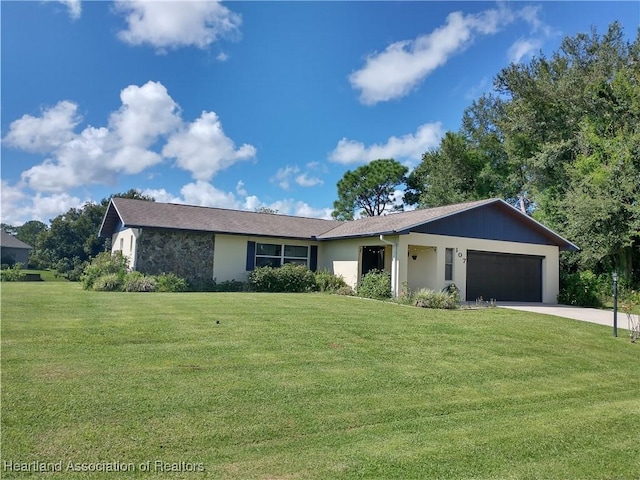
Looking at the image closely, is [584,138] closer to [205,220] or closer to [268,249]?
[268,249]

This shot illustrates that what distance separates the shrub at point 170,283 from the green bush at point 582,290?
16772 mm

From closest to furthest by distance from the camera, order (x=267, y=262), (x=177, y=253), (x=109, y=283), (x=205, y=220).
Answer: (x=109, y=283)
(x=177, y=253)
(x=205, y=220)
(x=267, y=262)

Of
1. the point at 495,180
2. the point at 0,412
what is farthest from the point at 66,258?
the point at 0,412

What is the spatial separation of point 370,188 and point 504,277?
2292cm

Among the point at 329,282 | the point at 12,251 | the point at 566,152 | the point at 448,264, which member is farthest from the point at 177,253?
the point at 12,251

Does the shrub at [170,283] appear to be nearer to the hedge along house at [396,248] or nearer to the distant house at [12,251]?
the hedge along house at [396,248]

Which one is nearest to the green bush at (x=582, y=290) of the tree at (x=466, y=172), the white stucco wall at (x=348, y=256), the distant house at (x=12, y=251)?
the white stucco wall at (x=348, y=256)

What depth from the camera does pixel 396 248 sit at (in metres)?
16.2

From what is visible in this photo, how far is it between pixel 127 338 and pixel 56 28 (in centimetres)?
863

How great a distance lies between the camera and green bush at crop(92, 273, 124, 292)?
603 inches

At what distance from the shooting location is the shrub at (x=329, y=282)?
1861cm

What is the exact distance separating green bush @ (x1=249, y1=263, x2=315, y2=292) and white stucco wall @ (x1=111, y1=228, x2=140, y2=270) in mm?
5086

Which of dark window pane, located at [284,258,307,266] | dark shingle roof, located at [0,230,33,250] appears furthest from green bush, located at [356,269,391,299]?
dark shingle roof, located at [0,230,33,250]

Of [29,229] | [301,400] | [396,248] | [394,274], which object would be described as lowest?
[301,400]
